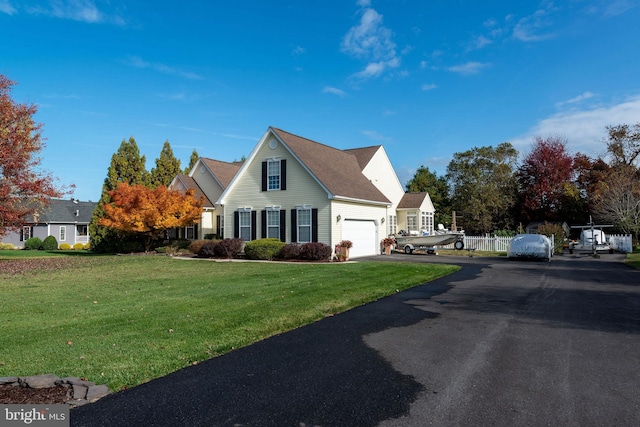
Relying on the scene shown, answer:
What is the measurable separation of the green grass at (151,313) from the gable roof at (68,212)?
3246 cm

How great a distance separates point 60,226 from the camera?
43.1 meters

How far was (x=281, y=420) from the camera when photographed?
3.54m

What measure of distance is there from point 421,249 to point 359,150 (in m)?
9.97

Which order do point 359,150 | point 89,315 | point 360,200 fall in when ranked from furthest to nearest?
point 359,150, point 360,200, point 89,315

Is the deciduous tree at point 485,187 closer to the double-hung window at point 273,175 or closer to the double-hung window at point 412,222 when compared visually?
the double-hung window at point 412,222

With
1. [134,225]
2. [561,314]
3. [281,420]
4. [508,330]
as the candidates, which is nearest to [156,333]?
[281,420]

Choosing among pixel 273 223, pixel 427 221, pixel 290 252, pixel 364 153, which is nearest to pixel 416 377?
pixel 290 252

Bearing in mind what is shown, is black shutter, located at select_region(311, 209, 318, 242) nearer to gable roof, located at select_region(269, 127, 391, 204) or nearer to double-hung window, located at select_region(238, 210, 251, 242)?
gable roof, located at select_region(269, 127, 391, 204)

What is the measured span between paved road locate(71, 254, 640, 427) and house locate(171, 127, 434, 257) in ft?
45.7

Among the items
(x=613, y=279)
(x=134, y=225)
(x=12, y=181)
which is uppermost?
(x=12, y=181)

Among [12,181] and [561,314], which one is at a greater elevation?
[12,181]

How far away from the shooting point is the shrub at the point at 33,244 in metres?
39.7

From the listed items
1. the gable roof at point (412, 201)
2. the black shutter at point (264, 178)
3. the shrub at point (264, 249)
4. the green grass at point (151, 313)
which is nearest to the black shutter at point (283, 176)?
the black shutter at point (264, 178)

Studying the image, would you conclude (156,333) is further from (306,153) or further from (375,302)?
(306,153)
